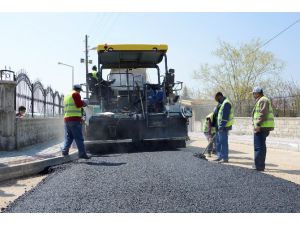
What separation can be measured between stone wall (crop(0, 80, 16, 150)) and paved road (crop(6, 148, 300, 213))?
318 cm

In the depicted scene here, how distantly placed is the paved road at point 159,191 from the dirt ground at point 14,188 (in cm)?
30

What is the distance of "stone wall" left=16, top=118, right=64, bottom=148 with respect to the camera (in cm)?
949

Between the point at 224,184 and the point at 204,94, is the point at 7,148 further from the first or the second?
the point at 204,94

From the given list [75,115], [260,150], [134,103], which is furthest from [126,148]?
[260,150]

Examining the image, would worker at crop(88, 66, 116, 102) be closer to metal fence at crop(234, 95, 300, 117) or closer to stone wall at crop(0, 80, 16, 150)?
stone wall at crop(0, 80, 16, 150)

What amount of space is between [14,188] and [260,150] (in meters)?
3.82

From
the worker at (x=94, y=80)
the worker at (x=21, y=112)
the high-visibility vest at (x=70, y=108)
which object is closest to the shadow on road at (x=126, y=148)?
the worker at (x=94, y=80)

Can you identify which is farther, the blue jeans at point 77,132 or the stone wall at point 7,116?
the stone wall at point 7,116

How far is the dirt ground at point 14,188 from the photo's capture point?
480cm

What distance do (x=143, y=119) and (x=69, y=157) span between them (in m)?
1.93

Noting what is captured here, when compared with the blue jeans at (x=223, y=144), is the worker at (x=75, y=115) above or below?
above

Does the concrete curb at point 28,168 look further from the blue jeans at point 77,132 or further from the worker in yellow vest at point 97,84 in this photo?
the worker in yellow vest at point 97,84

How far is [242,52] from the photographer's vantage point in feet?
114

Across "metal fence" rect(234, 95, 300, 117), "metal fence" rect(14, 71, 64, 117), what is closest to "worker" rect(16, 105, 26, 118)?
"metal fence" rect(14, 71, 64, 117)
